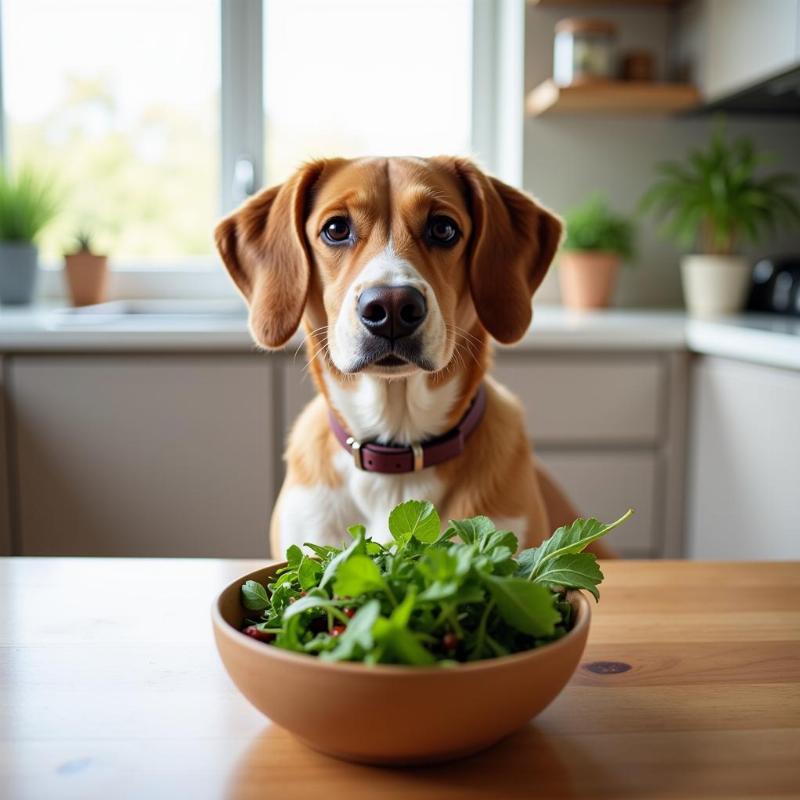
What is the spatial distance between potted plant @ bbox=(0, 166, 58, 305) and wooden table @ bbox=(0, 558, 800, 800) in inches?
84.9

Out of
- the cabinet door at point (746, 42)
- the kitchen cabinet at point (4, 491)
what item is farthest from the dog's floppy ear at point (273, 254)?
the cabinet door at point (746, 42)

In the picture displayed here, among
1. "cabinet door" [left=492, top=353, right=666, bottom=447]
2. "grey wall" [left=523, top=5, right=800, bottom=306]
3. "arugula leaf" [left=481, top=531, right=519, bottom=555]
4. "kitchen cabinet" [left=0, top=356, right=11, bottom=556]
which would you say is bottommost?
"kitchen cabinet" [left=0, top=356, right=11, bottom=556]

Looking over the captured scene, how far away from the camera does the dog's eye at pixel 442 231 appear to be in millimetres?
1308

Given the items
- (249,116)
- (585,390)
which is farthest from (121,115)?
(585,390)

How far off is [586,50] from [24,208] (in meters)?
1.66

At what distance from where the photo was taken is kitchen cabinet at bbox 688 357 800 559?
2041 millimetres

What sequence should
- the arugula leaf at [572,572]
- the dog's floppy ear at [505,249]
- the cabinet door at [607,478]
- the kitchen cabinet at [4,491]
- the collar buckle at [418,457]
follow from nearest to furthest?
1. the arugula leaf at [572,572]
2. the collar buckle at [418,457]
3. the dog's floppy ear at [505,249]
4. the kitchen cabinet at [4,491]
5. the cabinet door at [607,478]

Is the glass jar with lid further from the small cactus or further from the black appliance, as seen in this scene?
the small cactus

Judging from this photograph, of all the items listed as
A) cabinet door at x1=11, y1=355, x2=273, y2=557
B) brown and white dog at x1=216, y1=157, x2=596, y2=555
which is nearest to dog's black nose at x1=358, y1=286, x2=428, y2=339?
brown and white dog at x1=216, y1=157, x2=596, y2=555

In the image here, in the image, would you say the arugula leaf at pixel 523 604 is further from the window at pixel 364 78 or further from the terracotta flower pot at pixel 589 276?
the window at pixel 364 78

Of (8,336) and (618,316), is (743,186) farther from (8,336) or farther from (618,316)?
(8,336)

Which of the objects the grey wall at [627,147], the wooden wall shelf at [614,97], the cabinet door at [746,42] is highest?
the cabinet door at [746,42]

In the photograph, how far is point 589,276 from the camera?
9.48 ft

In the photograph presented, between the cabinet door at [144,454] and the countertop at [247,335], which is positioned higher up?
the countertop at [247,335]
